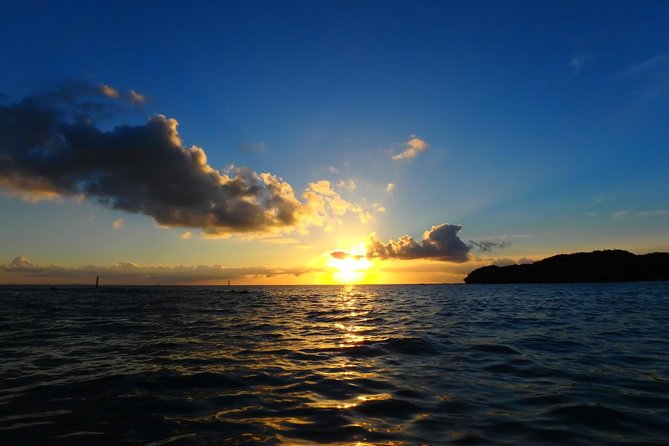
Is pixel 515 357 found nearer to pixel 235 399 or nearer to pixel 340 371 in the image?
pixel 340 371

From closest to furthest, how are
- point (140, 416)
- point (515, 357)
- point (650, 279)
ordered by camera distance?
point (140, 416) → point (515, 357) → point (650, 279)

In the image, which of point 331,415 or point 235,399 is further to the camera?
point 235,399

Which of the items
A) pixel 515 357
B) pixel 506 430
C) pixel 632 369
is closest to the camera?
pixel 506 430

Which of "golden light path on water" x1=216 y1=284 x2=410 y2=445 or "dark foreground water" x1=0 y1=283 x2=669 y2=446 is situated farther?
"golden light path on water" x1=216 y1=284 x2=410 y2=445

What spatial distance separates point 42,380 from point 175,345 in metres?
5.95

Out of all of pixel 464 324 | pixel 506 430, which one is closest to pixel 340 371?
pixel 506 430

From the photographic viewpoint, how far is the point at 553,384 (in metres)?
9.81

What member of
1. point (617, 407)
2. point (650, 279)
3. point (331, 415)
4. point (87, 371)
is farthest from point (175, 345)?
point (650, 279)

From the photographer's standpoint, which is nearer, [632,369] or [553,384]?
[553,384]

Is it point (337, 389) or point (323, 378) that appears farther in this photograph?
point (323, 378)

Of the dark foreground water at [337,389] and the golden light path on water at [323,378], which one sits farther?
the golden light path on water at [323,378]

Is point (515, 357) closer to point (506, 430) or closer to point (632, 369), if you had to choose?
point (632, 369)

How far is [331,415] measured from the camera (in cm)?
755

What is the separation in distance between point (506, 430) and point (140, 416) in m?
6.98
